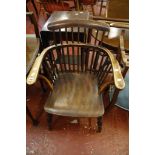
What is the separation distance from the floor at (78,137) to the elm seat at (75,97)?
1.17 feet

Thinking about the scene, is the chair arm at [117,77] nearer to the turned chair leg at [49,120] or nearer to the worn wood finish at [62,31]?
the worn wood finish at [62,31]

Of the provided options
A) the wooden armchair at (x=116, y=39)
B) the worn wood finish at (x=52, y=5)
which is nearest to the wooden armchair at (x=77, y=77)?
the wooden armchair at (x=116, y=39)

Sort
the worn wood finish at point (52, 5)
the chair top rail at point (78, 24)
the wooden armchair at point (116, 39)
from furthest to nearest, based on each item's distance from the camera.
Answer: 1. the worn wood finish at point (52, 5)
2. the wooden armchair at point (116, 39)
3. the chair top rail at point (78, 24)

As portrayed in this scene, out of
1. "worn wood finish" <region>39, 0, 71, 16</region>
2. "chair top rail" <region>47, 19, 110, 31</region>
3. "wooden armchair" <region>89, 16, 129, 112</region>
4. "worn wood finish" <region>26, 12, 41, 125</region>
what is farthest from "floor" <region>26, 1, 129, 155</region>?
"worn wood finish" <region>39, 0, 71, 16</region>

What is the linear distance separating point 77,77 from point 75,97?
0.21 meters

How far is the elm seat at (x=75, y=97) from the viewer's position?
1280 mm

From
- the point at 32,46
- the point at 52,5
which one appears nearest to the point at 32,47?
the point at 32,46

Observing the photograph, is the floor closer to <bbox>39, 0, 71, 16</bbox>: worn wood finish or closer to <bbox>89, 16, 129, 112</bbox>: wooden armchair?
<bbox>89, 16, 129, 112</bbox>: wooden armchair

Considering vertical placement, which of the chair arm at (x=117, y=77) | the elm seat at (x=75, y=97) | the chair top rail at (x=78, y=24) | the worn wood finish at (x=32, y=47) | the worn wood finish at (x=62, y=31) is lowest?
the elm seat at (x=75, y=97)

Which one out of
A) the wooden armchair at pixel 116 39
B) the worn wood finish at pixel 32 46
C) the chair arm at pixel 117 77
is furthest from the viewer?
the wooden armchair at pixel 116 39

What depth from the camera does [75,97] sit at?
4.49ft
